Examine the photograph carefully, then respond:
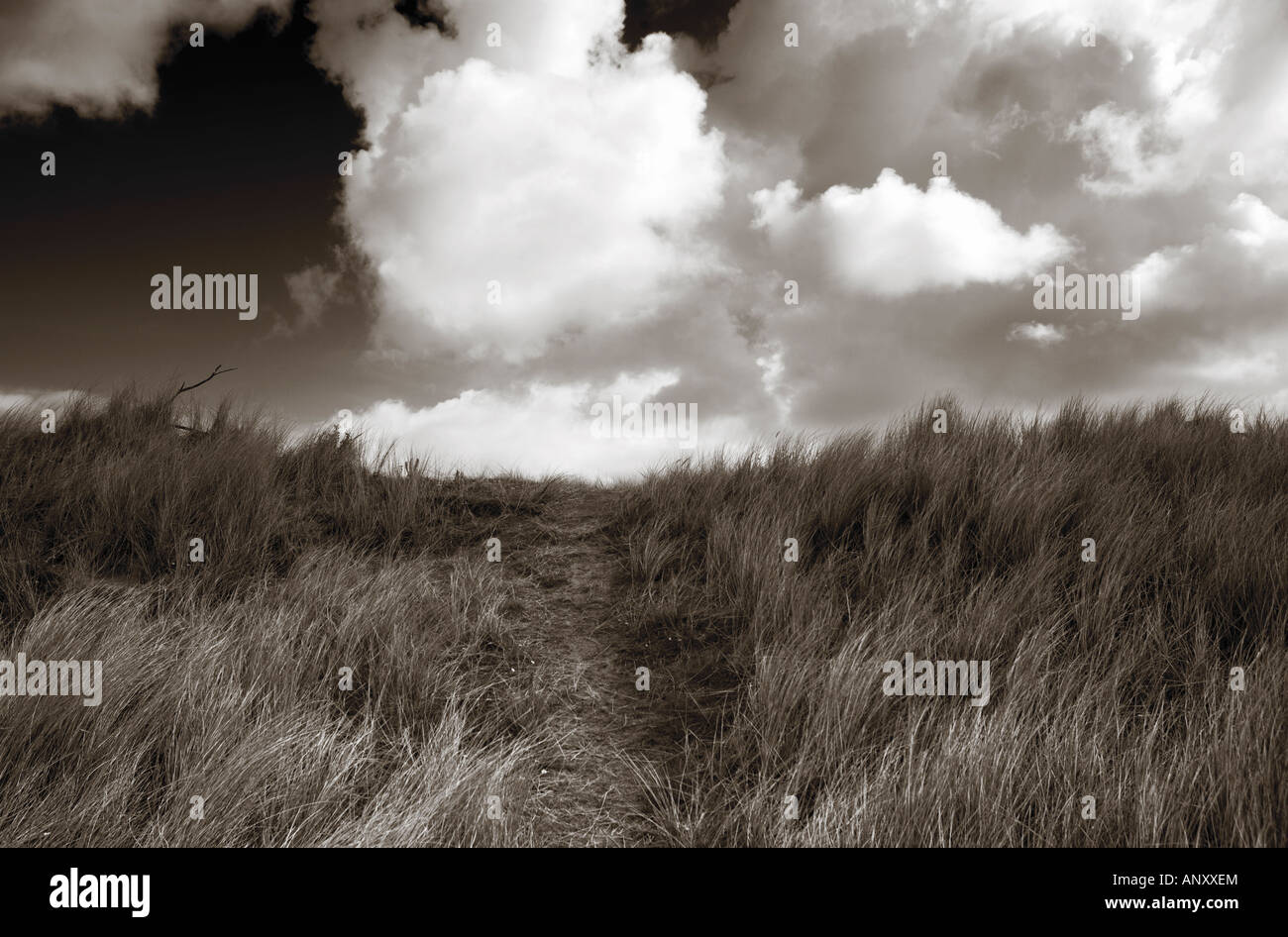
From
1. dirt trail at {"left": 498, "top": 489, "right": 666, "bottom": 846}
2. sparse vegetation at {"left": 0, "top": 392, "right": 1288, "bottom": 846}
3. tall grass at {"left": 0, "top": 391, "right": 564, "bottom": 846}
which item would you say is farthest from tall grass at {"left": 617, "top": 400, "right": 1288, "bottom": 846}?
tall grass at {"left": 0, "top": 391, "right": 564, "bottom": 846}

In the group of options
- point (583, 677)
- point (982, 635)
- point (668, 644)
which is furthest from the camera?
point (668, 644)

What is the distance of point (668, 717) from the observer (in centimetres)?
339

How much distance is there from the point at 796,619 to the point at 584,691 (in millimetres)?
1351

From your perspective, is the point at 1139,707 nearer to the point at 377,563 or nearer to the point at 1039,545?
the point at 1039,545

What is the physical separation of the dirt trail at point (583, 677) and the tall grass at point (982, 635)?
21 centimetres

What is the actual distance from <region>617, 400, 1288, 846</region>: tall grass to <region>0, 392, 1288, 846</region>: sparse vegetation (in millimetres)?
22

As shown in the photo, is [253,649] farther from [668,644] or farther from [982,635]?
[982,635]

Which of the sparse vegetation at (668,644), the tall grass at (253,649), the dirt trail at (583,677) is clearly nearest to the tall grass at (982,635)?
the sparse vegetation at (668,644)

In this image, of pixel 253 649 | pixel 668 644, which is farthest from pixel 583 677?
pixel 253 649

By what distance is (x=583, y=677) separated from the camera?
3.86m

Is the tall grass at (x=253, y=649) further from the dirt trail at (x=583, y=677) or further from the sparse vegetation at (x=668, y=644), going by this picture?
the dirt trail at (x=583, y=677)

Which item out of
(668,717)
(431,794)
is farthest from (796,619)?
(431,794)

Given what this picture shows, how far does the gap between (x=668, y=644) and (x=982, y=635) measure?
1850 mm
